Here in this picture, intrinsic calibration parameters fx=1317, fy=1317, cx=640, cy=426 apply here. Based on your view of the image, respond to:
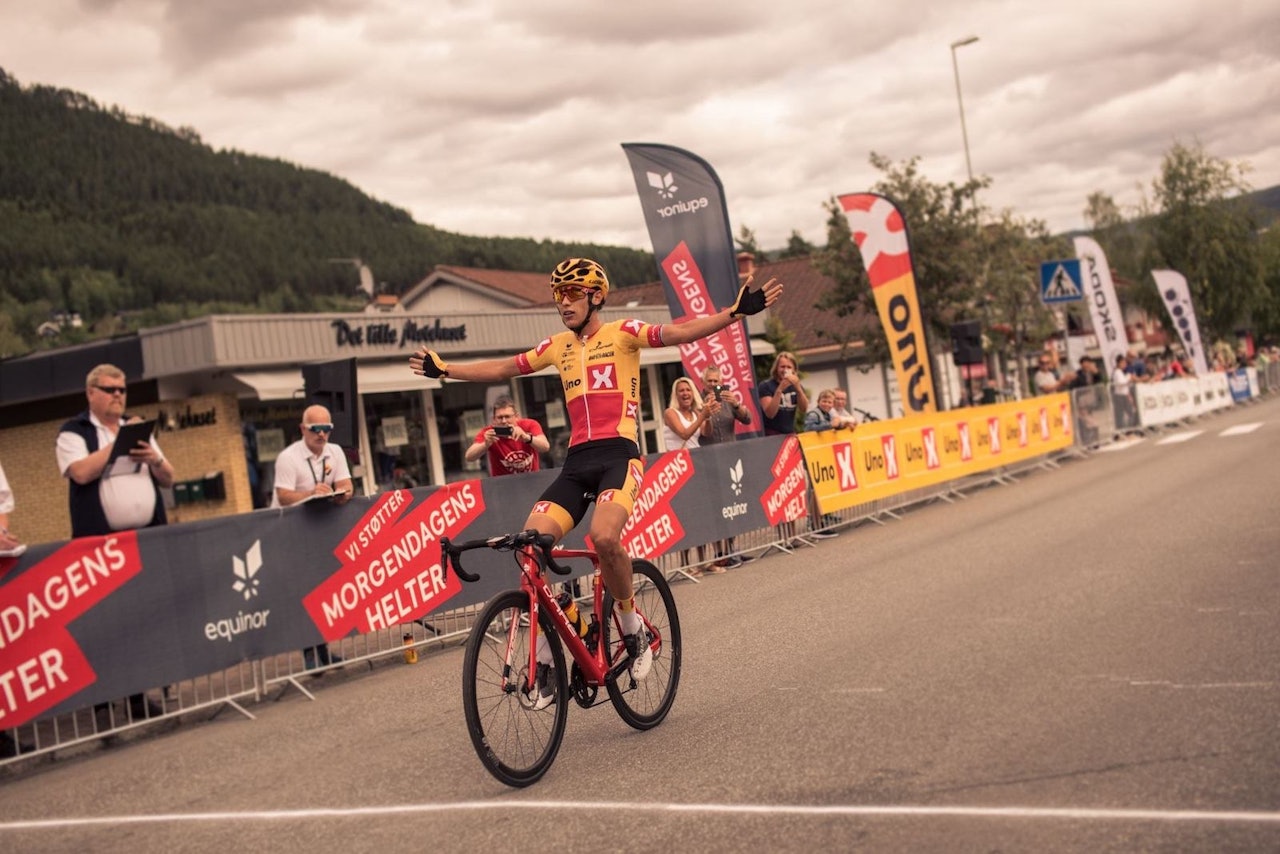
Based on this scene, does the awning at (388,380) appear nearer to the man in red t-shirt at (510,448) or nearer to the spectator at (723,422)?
the spectator at (723,422)

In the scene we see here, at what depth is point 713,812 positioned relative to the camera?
185 inches

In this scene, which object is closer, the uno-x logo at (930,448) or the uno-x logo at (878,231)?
the uno-x logo at (930,448)

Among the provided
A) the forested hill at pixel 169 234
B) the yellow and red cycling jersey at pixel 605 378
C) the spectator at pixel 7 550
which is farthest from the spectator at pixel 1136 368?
the forested hill at pixel 169 234

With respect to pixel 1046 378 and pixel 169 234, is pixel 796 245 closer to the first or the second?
A: pixel 169 234

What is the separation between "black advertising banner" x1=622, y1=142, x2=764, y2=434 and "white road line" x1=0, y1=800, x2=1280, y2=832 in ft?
42.7

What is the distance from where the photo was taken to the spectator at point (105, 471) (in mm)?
8492

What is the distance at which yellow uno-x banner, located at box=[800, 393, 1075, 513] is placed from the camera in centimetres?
1669

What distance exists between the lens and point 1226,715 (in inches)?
217

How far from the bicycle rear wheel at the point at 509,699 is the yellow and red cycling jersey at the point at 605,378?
3.15 ft

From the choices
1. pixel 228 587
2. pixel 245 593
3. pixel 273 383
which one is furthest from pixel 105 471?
pixel 273 383

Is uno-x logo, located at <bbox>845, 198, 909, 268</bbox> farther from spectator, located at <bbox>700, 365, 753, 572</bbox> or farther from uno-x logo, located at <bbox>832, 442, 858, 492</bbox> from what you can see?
spectator, located at <bbox>700, 365, 753, 572</bbox>

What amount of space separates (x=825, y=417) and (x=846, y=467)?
0.77 m

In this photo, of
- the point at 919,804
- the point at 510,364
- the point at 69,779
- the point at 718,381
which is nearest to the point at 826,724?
the point at 919,804

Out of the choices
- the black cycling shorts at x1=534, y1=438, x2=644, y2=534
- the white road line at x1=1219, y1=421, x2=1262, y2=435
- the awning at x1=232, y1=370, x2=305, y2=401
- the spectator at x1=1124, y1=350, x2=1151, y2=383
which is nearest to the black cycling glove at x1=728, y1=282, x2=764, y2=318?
the black cycling shorts at x1=534, y1=438, x2=644, y2=534
